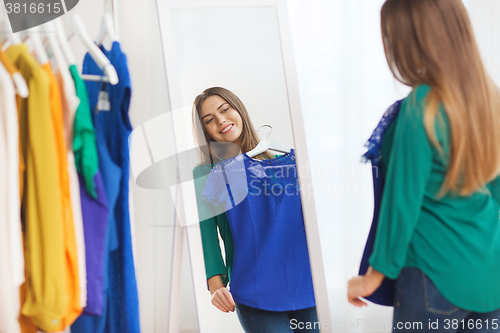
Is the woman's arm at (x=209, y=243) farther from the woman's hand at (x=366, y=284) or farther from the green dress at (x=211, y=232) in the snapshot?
the woman's hand at (x=366, y=284)

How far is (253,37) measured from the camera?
1278mm

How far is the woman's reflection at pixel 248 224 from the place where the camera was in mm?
1205

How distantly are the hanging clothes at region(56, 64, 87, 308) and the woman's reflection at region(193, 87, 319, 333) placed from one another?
0.42 metres

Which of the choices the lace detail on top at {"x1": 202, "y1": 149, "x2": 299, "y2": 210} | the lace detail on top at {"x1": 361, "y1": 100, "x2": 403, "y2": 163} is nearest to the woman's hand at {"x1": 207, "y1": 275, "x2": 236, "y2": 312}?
the lace detail on top at {"x1": 202, "y1": 149, "x2": 299, "y2": 210}

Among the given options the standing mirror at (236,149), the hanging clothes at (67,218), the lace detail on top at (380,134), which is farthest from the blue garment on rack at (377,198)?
the hanging clothes at (67,218)

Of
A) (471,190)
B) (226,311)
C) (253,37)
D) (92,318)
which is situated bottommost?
(226,311)

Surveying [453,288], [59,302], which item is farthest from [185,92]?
[453,288]

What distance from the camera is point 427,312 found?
0.84m

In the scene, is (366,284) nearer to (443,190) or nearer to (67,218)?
(443,190)

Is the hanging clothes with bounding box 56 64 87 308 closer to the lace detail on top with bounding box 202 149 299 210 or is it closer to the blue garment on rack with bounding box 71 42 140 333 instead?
the blue garment on rack with bounding box 71 42 140 333

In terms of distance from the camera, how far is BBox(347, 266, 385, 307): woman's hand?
90 cm

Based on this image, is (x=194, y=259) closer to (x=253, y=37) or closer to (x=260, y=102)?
(x=260, y=102)

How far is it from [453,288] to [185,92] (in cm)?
98

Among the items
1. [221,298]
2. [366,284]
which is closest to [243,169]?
[221,298]
